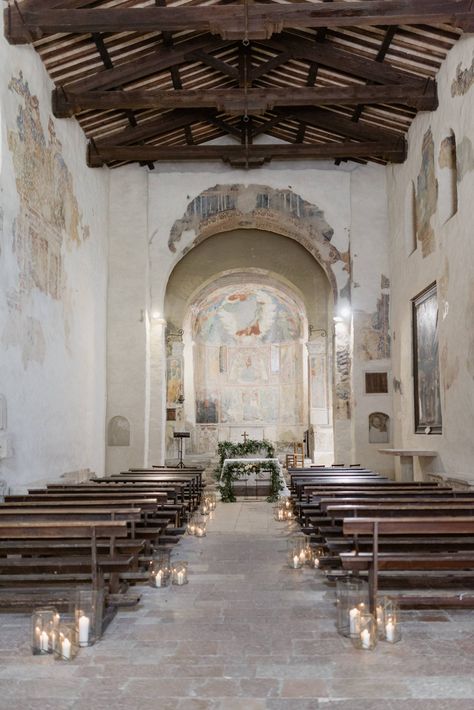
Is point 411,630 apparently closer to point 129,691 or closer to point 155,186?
point 129,691

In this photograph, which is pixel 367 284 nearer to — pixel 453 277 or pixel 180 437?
pixel 453 277

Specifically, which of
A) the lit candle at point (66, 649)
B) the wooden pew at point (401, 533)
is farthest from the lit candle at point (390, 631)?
the lit candle at point (66, 649)

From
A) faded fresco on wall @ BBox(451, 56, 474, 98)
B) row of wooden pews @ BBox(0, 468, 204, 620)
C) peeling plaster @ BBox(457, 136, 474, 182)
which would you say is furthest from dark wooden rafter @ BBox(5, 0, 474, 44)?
row of wooden pews @ BBox(0, 468, 204, 620)

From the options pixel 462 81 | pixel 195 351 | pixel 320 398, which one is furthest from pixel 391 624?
pixel 195 351

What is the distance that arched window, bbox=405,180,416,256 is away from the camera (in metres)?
15.0

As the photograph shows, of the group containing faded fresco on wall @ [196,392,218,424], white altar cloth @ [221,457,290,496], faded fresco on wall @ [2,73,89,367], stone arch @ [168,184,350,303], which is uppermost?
stone arch @ [168,184,350,303]

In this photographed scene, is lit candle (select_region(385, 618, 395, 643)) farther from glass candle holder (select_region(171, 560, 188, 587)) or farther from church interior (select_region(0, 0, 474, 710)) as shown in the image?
glass candle holder (select_region(171, 560, 188, 587))

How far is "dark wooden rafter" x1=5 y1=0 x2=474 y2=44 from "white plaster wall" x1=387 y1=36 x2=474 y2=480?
113cm

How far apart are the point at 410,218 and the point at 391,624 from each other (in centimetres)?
1185

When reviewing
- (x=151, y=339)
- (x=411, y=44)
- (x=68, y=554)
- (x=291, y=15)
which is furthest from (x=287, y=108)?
(x=68, y=554)

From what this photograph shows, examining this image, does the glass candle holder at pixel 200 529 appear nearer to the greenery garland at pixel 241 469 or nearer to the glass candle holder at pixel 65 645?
the greenery garland at pixel 241 469

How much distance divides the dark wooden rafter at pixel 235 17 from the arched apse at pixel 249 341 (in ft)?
36.3

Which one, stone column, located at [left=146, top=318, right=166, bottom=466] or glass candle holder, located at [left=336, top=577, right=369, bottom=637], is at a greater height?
stone column, located at [left=146, top=318, right=166, bottom=466]

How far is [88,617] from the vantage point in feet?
15.9
